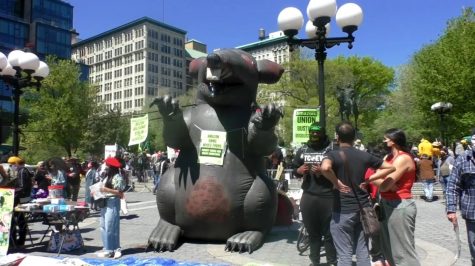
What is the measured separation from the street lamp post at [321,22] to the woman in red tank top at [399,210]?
10.2ft

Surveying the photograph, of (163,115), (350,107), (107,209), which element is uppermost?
(350,107)

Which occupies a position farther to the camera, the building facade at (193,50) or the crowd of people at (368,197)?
the building facade at (193,50)

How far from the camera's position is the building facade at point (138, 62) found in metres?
94.1

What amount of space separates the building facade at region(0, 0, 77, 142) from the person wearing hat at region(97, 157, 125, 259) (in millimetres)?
51643

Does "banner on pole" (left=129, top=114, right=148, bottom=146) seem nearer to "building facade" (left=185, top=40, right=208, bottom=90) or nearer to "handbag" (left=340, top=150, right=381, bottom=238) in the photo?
"handbag" (left=340, top=150, right=381, bottom=238)

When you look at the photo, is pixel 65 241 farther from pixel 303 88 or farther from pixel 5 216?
pixel 303 88

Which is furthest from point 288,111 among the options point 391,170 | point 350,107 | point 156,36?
point 156,36

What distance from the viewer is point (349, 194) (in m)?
4.13

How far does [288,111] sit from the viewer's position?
35156 mm

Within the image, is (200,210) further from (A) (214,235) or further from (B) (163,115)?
(B) (163,115)

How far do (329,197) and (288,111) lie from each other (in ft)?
99.3

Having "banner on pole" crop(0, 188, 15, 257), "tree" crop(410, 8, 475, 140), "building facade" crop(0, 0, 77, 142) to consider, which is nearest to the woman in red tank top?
"banner on pole" crop(0, 188, 15, 257)

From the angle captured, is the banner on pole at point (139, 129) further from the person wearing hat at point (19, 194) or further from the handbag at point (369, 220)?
the handbag at point (369, 220)

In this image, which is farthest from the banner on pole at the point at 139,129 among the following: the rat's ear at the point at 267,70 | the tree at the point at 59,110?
the tree at the point at 59,110
